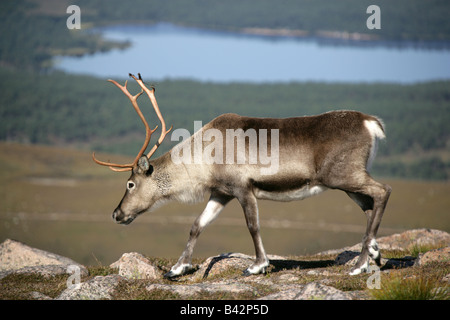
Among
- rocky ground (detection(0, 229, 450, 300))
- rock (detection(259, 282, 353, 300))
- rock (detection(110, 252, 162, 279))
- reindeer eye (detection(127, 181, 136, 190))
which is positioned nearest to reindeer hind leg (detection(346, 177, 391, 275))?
rocky ground (detection(0, 229, 450, 300))

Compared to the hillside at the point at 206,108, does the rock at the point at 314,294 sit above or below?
above

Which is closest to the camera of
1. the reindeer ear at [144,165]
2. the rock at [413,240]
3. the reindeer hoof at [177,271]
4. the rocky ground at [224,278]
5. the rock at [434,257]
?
the rocky ground at [224,278]

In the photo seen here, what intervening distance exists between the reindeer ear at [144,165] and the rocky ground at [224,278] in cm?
184

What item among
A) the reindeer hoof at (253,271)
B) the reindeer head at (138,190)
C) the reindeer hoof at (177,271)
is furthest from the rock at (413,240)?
the reindeer head at (138,190)

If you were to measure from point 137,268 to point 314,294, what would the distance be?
15.6ft

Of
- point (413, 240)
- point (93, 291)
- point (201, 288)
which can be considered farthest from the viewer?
point (413, 240)

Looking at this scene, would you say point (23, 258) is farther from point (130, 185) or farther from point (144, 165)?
point (144, 165)

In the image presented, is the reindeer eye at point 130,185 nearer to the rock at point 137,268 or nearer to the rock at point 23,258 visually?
the rock at point 137,268

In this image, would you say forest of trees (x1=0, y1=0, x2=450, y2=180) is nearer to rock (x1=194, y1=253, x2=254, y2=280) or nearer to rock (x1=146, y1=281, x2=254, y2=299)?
rock (x1=194, y1=253, x2=254, y2=280)

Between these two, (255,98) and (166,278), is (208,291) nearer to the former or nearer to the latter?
(166,278)

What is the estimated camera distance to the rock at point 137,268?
1220cm

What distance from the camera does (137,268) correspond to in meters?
12.5

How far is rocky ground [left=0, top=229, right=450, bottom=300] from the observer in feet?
31.0

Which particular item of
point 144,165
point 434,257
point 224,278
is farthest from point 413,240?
point 144,165
